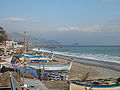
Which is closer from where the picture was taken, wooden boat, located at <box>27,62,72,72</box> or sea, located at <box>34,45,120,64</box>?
wooden boat, located at <box>27,62,72,72</box>

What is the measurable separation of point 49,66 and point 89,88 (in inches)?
431

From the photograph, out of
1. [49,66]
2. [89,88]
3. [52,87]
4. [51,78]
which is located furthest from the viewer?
[49,66]

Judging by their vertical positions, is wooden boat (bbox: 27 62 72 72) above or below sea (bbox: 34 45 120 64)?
above

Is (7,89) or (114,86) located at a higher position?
(7,89)

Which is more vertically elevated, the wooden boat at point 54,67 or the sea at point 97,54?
the wooden boat at point 54,67

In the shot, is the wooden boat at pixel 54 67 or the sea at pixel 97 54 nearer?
the wooden boat at pixel 54 67

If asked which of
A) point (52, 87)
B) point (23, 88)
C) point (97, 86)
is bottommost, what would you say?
point (52, 87)

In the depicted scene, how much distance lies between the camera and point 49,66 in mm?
21344

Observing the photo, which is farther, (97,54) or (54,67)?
(97,54)

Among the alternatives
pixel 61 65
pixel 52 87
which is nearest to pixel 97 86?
pixel 52 87

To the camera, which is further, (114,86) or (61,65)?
(61,65)

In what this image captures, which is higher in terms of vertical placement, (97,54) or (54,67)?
(54,67)

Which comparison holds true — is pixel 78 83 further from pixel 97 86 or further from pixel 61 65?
pixel 61 65

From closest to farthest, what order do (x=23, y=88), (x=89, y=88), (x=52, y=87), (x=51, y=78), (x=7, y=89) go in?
(x=7, y=89), (x=23, y=88), (x=89, y=88), (x=52, y=87), (x=51, y=78)
